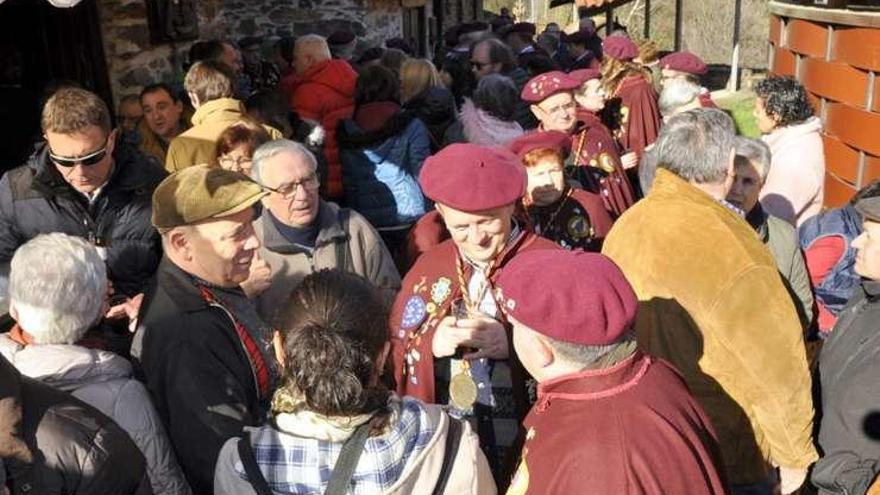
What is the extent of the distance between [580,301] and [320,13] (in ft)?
34.1

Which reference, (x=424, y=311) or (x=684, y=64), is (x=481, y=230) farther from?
(x=684, y=64)

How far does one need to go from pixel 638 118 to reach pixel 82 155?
14.2 feet

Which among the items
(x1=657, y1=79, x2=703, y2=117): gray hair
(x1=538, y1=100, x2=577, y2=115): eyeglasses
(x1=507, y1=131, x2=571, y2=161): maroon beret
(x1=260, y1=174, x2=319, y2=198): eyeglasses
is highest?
(x1=260, y1=174, x2=319, y2=198): eyeglasses

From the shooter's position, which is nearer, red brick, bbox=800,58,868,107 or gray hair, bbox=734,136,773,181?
gray hair, bbox=734,136,773,181

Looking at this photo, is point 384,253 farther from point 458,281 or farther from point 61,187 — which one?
point 61,187

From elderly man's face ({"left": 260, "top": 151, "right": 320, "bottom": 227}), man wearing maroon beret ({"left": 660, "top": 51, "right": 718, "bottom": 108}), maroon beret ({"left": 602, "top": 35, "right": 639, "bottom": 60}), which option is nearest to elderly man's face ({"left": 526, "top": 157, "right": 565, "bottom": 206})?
elderly man's face ({"left": 260, "top": 151, "right": 320, "bottom": 227})

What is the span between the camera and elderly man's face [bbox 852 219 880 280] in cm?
288

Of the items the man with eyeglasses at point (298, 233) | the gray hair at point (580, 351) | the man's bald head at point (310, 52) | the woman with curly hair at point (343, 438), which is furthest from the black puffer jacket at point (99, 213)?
the man's bald head at point (310, 52)

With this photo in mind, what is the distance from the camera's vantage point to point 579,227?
4000 millimetres

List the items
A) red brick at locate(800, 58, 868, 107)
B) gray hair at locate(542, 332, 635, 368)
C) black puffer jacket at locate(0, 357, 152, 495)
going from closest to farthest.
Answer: black puffer jacket at locate(0, 357, 152, 495)
gray hair at locate(542, 332, 635, 368)
red brick at locate(800, 58, 868, 107)

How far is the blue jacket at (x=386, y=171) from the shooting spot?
4.91 meters

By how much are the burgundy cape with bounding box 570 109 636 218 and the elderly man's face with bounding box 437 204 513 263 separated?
6.91 feet

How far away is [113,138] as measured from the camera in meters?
3.65

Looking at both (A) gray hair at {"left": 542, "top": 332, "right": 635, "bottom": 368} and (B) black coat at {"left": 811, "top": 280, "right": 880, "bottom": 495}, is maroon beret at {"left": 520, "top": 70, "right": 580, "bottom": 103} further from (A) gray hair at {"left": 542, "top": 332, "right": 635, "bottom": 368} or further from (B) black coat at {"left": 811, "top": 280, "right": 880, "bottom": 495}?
(A) gray hair at {"left": 542, "top": 332, "right": 635, "bottom": 368}
